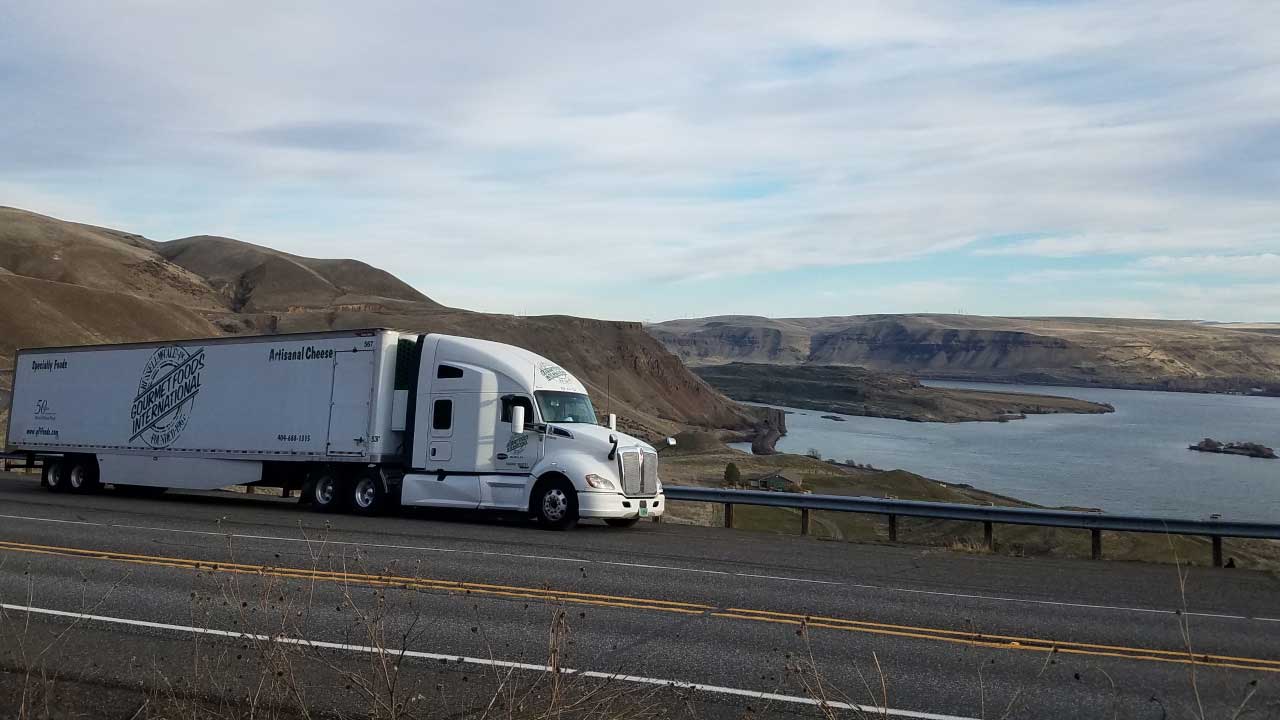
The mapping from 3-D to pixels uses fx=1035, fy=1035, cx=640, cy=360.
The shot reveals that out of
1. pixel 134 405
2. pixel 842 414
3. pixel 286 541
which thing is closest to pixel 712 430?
pixel 842 414

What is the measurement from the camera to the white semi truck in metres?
17.9

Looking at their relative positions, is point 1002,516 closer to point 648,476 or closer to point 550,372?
point 648,476

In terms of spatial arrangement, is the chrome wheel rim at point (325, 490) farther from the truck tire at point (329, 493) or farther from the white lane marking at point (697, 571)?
the white lane marking at point (697, 571)

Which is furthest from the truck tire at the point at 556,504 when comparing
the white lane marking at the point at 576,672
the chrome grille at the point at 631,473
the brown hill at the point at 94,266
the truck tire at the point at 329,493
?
the brown hill at the point at 94,266

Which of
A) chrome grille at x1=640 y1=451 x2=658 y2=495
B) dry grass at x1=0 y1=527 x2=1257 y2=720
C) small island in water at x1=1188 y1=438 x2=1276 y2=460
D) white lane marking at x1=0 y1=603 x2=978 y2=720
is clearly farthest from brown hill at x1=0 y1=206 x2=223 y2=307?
dry grass at x1=0 y1=527 x2=1257 y2=720

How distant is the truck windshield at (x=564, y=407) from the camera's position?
60.6 feet

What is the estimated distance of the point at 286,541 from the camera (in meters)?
14.4

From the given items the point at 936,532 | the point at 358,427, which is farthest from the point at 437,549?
the point at 936,532

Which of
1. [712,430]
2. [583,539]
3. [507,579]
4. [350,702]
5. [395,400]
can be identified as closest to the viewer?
[350,702]

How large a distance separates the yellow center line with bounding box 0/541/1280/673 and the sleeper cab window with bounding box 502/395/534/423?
6924 mm

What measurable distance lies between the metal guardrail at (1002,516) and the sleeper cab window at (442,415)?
461cm

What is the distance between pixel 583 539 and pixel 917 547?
5559 millimetres

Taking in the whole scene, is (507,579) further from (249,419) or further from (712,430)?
(712,430)

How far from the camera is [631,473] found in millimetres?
17688
